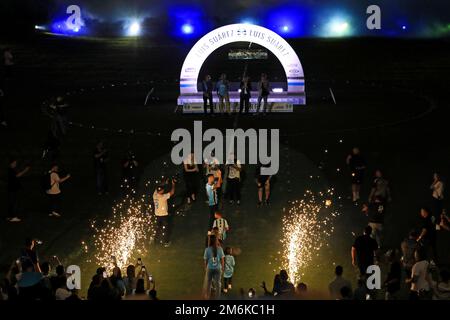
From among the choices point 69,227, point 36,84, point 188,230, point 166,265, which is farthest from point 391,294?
point 36,84

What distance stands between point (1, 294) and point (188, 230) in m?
6.07

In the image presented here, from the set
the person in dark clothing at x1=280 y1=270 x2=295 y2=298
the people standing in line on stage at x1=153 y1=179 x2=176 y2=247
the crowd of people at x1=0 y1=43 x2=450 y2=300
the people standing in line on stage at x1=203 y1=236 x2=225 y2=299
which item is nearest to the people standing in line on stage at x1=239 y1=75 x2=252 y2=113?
the crowd of people at x1=0 y1=43 x2=450 y2=300

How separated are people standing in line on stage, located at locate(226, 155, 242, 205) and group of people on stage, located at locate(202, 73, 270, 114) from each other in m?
9.89

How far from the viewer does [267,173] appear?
18391 mm

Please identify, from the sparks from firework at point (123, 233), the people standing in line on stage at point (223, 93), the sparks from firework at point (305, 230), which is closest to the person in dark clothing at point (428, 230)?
the sparks from firework at point (305, 230)

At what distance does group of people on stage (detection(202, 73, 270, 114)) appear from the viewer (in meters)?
28.2

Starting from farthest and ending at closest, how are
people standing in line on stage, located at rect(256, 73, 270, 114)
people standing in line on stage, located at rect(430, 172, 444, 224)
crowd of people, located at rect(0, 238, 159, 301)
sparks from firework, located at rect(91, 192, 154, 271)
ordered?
people standing in line on stage, located at rect(256, 73, 270, 114), people standing in line on stage, located at rect(430, 172, 444, 224), sparks from firework, located at rect(91, 192, 154, 271), crowd of people, located at rect(0, 238, 159, 301)

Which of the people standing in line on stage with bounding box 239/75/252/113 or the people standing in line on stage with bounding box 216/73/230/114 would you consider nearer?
the people standing in line on stage with bounding box 239/75/252/113

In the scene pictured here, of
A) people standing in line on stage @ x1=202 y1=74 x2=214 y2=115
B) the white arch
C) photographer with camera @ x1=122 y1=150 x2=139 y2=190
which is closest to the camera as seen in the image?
photographer with camera @ x1=122 y1=150 x2=139 y2=190

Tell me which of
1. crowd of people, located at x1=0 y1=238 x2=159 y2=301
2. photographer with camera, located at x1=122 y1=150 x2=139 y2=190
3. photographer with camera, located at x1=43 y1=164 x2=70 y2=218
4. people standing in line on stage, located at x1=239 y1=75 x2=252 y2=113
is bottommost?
crowd of people, located at x1=0 y1=238 x2=159 y2=301

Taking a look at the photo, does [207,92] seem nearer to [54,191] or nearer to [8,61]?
[54,191]

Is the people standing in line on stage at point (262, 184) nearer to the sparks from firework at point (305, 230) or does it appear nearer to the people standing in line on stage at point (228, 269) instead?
the sparks from firework at point (305, 230)

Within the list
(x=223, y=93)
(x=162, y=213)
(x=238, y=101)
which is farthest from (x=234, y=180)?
(x=238, y=101)

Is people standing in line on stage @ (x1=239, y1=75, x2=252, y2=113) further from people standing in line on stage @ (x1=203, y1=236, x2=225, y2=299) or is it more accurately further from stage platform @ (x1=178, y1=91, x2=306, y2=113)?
people standing in line on stage @ (x1=203, y1=236, x2=225, y2=299)
